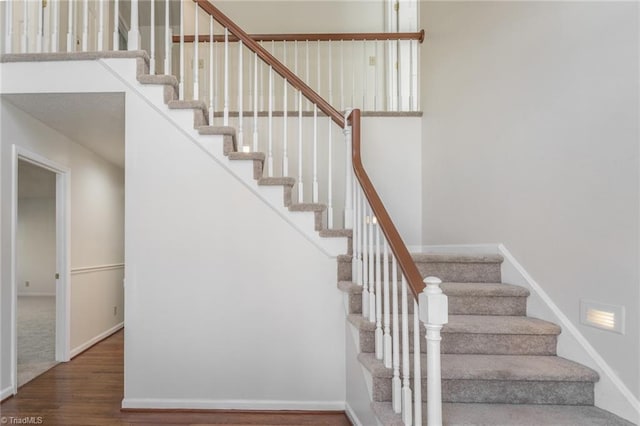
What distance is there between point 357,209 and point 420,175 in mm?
1522

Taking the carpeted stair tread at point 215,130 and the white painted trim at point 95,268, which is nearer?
the carpeted stair tread at point 215,130

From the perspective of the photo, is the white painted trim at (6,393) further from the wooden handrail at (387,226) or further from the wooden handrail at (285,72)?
the wooden handrail at (285,72)

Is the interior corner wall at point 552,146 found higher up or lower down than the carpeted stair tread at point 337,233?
higher up

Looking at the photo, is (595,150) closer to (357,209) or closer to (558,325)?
(558,325)

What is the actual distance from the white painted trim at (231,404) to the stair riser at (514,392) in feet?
3.10

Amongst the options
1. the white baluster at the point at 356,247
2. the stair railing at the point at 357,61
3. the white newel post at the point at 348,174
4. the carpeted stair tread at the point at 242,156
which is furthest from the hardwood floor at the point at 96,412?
the stair railing at the point at 357,61

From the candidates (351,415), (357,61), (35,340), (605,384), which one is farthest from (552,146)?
(35,340)

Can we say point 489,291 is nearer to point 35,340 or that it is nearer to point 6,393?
point 6,393

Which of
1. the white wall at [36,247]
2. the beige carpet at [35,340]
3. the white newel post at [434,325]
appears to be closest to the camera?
the white newel post at [434,325]

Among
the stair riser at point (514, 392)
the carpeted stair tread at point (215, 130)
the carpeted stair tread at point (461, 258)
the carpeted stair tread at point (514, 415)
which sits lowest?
the carpeted stair tread at point (514, 415)

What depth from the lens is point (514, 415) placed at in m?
1.58

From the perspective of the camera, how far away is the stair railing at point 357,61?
3.61 m

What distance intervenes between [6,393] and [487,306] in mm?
3481

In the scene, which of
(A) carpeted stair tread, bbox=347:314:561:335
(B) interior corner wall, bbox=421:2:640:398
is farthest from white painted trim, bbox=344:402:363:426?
(B) interior corner wall, bbox=421:2:640:398
